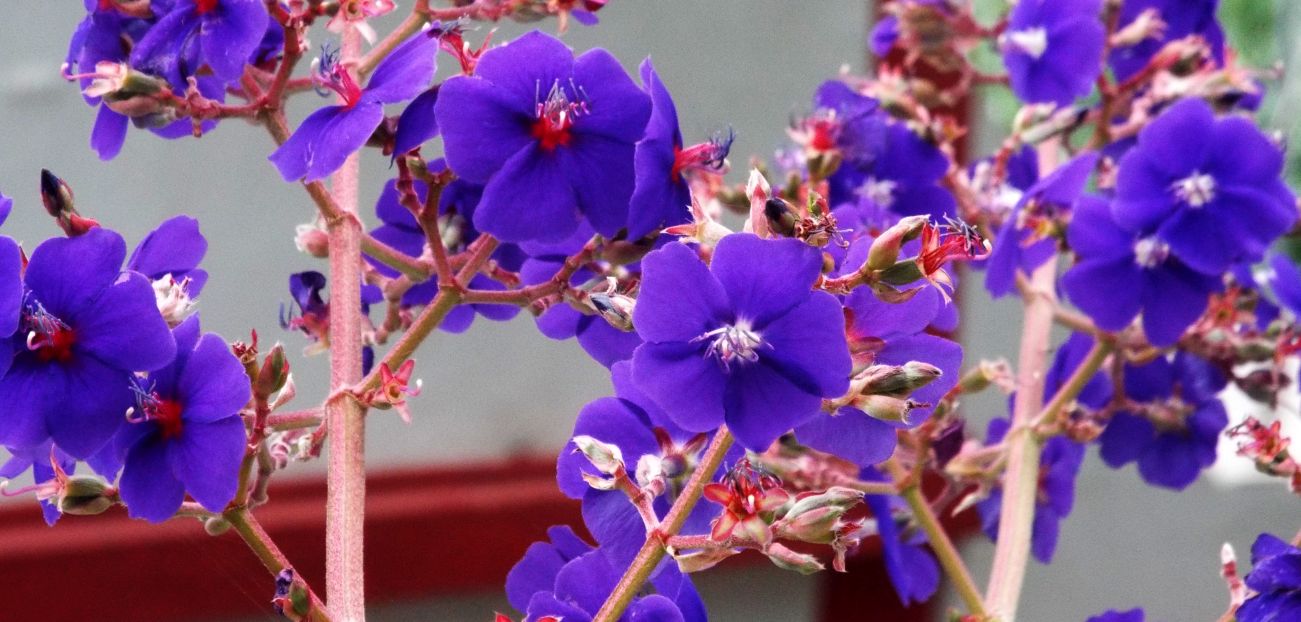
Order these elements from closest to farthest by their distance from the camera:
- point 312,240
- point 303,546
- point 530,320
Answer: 1. point 312,240
2. point 303,546
3. point 530,320

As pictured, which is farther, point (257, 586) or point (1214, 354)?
point (1214, 354)

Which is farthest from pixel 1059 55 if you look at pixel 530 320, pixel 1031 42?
pixel 530 320

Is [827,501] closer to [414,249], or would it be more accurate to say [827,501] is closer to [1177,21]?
[414,249]

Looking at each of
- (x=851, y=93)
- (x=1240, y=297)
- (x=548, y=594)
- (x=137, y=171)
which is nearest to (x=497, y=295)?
(x=548, y=594)

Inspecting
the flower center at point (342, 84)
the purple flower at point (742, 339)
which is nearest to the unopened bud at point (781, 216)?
the purple flower at point (742, 339)

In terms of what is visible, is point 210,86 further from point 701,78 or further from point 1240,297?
point 701,78

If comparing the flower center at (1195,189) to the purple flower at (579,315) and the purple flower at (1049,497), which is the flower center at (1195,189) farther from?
the purple flower at (579,315)

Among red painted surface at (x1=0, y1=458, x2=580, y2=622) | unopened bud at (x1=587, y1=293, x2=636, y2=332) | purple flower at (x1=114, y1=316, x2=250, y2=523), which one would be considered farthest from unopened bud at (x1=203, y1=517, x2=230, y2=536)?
red painted surface at (x1=0, y1=458, x2=580, y2=622)
